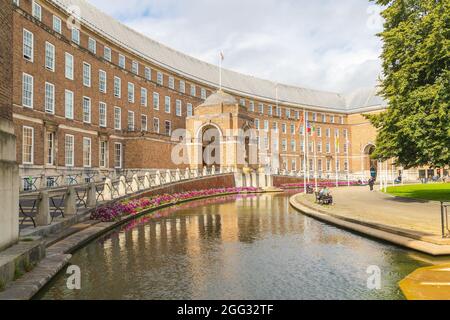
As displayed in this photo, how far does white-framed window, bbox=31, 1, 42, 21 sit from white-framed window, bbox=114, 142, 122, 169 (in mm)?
14724

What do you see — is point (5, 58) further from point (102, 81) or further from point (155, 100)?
point (155, 100)

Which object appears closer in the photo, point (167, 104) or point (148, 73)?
point (148, 73)

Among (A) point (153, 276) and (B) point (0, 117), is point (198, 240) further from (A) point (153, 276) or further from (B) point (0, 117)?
(B) point (0, 117)

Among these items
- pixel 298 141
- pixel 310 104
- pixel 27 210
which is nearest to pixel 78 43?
pixel 27 210

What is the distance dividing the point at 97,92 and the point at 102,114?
2.41m

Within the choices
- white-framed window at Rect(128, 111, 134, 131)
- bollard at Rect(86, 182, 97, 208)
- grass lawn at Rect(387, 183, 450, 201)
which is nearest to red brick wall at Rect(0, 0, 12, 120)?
bollard at Rect(86, 182, 97, 208)

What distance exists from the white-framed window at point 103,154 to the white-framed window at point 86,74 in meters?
6.00

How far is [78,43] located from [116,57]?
746cm

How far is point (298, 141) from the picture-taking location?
83.1 m

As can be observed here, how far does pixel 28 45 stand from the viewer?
29.2 metres

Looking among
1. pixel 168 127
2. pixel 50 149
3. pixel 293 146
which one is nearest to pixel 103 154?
pixel 50 149

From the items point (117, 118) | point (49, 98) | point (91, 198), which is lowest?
point (91, 198)

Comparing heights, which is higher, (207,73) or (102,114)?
(207,73)

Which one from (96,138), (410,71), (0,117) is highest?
(410,71)
